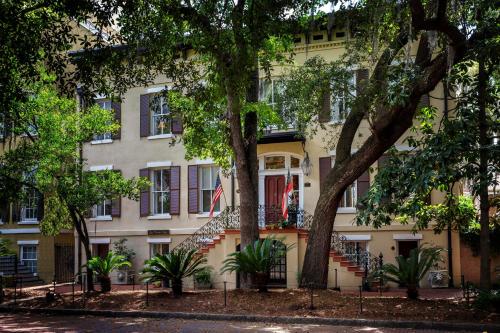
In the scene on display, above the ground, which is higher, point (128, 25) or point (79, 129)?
point (128, 25)

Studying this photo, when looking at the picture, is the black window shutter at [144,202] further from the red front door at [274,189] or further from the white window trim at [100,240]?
the red front door at [274,189]

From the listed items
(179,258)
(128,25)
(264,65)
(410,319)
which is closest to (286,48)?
(264,65)

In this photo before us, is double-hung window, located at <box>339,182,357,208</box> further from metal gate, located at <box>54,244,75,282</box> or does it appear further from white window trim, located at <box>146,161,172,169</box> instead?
metal gate, located at <box>54,244,75,282</box>

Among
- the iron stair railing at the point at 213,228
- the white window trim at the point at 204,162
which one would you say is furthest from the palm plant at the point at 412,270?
the white window trim at the point at 204,162

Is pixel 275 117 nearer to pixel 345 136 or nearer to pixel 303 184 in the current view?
pixel 345 136

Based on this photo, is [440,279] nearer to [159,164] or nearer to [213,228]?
[213,228]

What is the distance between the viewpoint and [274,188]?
24250mm

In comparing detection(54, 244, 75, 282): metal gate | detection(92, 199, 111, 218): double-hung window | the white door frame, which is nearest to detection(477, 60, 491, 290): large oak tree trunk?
the white door frame

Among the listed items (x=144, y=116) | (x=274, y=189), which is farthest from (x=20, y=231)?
(x=274, y=189)

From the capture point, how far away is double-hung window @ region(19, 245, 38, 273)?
1152 inches

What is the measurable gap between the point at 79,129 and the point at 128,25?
7097 mm

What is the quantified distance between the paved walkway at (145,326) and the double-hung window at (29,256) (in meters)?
13.5

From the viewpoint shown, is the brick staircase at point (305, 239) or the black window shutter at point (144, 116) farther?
the black window shutter at point (144, 116)

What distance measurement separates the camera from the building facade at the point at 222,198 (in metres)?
21.8
